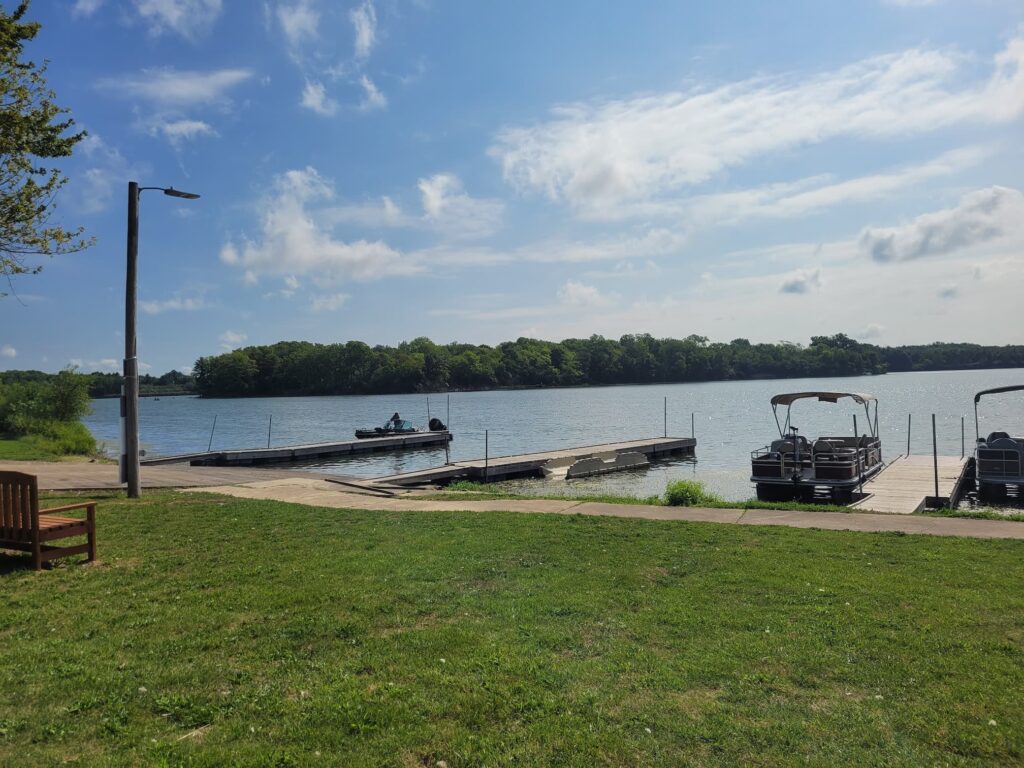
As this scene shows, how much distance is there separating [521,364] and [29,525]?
145636 mm

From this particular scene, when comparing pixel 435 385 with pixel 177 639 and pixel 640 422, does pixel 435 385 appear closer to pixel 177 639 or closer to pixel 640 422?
pixel 640 422

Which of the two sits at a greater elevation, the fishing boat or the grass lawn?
the grass lawn

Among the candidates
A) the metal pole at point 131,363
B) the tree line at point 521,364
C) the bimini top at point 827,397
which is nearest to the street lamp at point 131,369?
the metal pole at point 131,363

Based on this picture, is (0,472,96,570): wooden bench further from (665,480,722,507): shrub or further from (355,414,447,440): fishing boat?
(355,414,447,440): fishing boat

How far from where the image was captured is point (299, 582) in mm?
6992

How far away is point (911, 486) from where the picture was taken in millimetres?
20844

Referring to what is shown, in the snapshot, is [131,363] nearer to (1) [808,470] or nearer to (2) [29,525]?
(2) [29,525]

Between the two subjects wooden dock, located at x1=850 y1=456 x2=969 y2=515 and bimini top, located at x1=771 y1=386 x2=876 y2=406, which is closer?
wooden dock, located at x1=850 y1=456 x2=969 y2=515

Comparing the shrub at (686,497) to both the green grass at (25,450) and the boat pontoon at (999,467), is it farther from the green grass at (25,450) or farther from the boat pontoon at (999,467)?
the green grass at (25,450)

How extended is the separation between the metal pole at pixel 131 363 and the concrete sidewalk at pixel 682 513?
5.52ft

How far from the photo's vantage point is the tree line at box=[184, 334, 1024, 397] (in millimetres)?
136250

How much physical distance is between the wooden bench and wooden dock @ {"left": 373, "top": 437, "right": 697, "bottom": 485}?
14909 millimetres

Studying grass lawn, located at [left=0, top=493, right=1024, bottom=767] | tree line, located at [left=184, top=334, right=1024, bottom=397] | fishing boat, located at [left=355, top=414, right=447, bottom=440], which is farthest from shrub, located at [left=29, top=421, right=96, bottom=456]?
tree line, located at [left=184, top=334, right=1024, bottom=397]

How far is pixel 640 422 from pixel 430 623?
58144mm
